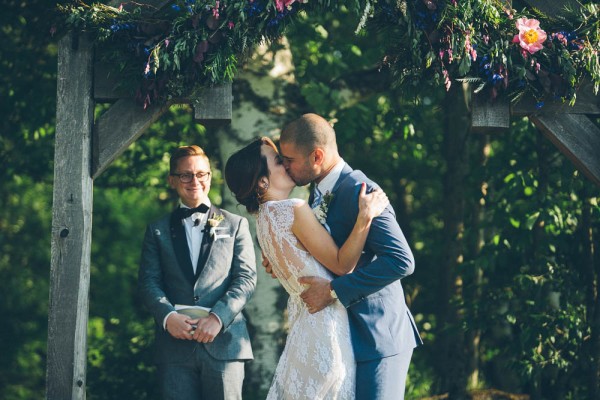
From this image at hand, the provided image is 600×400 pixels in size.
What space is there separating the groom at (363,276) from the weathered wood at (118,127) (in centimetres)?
102

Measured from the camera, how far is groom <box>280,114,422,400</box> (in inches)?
152

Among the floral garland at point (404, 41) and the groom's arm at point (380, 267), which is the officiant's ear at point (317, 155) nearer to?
the groom's arm at point (380, 267)

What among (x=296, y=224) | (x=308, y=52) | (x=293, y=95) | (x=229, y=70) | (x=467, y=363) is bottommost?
(x=467, y=363)

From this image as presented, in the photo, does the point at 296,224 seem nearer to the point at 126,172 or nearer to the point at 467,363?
the point at 467,363

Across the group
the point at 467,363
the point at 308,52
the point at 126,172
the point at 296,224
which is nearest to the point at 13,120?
the point at 126,172

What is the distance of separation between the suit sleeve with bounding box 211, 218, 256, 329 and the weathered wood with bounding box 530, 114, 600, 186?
180 cm

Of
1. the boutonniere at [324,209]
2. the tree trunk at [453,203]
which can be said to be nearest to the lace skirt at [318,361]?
the boutonniere at [324,209]

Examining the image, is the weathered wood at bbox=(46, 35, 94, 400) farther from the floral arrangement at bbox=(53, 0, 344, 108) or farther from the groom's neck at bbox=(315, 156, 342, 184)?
the groom's neck at bbox=(315, 156, 342, 184)

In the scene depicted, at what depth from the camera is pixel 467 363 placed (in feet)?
25.7

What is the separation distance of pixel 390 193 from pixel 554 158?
511cm

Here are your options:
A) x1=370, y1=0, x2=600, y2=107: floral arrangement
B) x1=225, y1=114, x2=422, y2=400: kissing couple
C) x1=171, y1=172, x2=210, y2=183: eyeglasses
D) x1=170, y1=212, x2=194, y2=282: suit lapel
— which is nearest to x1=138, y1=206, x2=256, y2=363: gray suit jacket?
x1=170, y1=212, x2=194, y2=282: suit lapel

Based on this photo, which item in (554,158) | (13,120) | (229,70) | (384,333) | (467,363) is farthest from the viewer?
(13,120)

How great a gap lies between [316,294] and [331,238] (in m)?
0.26

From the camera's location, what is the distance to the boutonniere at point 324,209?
4.07 m
